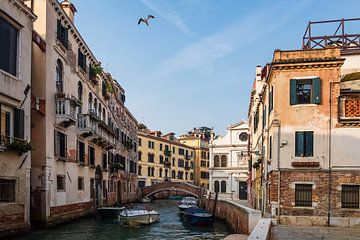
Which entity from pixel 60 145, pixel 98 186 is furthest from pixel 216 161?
pixel 60 145

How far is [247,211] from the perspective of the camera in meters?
16.3

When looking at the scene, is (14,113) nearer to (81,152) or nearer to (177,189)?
(81,152)

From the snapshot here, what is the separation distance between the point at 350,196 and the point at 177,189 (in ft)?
103

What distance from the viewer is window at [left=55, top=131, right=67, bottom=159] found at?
62.1ft

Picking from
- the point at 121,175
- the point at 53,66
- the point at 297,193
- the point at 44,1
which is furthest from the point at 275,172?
the point at 121,175

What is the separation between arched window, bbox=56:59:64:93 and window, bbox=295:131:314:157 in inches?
449

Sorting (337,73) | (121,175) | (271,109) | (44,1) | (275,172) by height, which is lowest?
(121,175)

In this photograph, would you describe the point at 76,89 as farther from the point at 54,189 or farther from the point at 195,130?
the point at 195,130

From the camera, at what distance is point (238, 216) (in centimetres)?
1947

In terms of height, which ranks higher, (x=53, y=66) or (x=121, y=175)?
(x=53, y=66)

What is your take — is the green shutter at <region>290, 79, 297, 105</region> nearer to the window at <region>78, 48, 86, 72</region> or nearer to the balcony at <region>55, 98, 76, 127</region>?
the balcony at <region>55, 98, 76, 127</region>

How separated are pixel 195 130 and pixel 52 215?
2623 inches

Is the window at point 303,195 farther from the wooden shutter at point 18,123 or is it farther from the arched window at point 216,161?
the arched window at point 216,161

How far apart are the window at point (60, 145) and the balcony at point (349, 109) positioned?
496 inches
